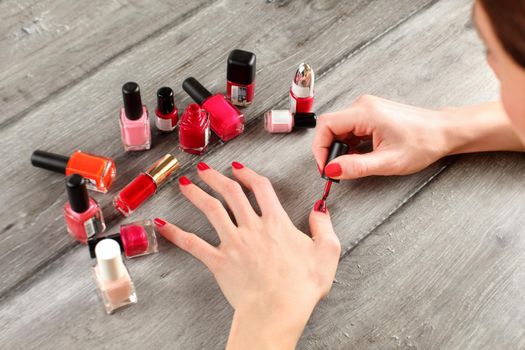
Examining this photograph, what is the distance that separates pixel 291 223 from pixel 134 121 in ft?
1.04

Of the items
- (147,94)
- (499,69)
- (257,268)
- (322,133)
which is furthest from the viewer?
(147,94)

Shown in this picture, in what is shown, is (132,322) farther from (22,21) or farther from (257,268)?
(22,21)

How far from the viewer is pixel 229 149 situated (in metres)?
1.20

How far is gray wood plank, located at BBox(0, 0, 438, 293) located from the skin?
93 millimetres

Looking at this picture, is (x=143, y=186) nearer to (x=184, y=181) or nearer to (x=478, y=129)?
(x=184, y=181)

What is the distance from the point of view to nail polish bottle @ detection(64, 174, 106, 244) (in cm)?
98

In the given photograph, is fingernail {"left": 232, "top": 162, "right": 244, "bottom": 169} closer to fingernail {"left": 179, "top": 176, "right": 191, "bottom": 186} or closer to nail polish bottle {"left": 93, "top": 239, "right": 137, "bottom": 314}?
fingernail {"left": 179, "top": 176, "right": 191, "bottom": 186}

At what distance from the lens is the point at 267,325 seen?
951mm

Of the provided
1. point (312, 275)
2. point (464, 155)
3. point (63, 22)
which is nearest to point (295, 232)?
point (312, 275)

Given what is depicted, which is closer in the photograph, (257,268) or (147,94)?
(257,268)

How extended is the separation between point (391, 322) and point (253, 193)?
12.2 inches

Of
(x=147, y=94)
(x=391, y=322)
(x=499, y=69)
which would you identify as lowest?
(x=391, y=322)

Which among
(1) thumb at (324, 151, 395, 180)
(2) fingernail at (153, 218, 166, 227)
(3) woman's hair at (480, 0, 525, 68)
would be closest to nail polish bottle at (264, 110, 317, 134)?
(1) thumb at (324, 151, 395, 180)

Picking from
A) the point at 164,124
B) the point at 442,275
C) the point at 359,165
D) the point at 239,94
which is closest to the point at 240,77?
the point at 239,94
